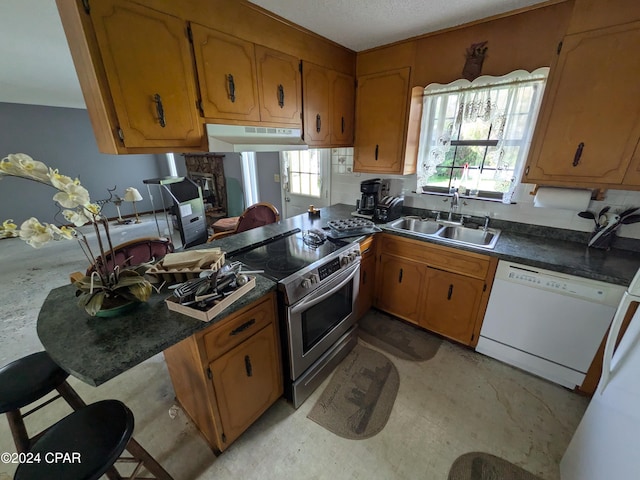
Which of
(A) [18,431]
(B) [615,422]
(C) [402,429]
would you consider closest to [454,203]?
(B) [615,422]

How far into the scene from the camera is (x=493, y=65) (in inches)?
73.7

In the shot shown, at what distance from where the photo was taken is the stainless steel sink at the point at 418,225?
2.41 meters

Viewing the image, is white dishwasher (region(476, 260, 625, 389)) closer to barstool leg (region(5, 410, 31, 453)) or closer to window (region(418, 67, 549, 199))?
window (region(418, 67, 549, 199))

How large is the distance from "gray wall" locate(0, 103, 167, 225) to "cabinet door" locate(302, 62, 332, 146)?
576 cm

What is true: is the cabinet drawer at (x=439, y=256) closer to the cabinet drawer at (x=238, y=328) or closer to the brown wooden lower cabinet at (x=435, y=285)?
the brown wooden lower cabinet at (x=435, y=285)

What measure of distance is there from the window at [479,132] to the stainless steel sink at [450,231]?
0.33 metres

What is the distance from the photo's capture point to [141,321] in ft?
3.43

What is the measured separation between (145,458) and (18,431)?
52 cm

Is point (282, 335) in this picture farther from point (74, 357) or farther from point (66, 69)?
point (66, 69)

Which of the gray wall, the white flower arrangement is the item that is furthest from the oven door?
the gray wall

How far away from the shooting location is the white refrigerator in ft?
2.77

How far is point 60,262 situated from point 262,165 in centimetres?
335

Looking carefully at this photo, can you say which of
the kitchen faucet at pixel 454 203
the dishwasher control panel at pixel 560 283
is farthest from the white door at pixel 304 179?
the dishwasher control panel at pixel 560 283

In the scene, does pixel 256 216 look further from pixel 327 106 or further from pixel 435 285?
pixel 435 285
